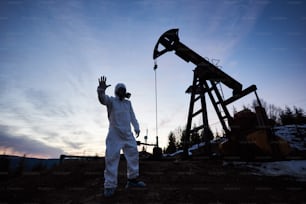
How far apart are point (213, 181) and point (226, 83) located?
18.6ft

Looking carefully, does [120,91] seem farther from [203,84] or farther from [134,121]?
[203,84]

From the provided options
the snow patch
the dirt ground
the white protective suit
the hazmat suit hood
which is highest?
the hazmat suit hood

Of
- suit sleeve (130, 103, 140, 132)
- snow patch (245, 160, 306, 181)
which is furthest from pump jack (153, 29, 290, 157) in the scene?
suit sleeve (130, 103, 140, 132)

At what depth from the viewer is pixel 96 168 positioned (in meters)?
4.89

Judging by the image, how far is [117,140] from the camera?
2.86m

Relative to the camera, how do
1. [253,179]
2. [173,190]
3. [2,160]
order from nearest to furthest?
[173,190] → [253,179] → [2,160]

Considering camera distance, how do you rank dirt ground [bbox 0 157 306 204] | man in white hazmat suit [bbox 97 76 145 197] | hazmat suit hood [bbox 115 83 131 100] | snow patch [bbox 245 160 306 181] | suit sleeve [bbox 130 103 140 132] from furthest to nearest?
1. snow patch [bbox 245 160 306 181]
2. suit sleeve [bbox 130 103 140 132]
3. hazmat suit hood [bbox 115 83 131 100]
4. man in white hazmat suit [bbox 97 76 145 197]
5. dirt ground [bbox 0 157 306 204]

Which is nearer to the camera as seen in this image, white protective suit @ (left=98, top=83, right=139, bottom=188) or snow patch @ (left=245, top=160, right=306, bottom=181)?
white protective suit @ (left=98, top=83, right=139, bottom=188)

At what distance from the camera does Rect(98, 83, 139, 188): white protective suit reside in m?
2.68

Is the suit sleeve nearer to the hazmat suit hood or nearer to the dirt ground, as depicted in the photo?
the hazmat suit hood

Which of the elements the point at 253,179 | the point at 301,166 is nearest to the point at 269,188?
the point at 253,179

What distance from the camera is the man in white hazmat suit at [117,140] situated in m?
2.66

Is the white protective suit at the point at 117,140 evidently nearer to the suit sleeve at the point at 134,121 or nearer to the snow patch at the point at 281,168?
the suit sleeve at the point at 134,121

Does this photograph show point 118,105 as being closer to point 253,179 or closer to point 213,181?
point 213,181
